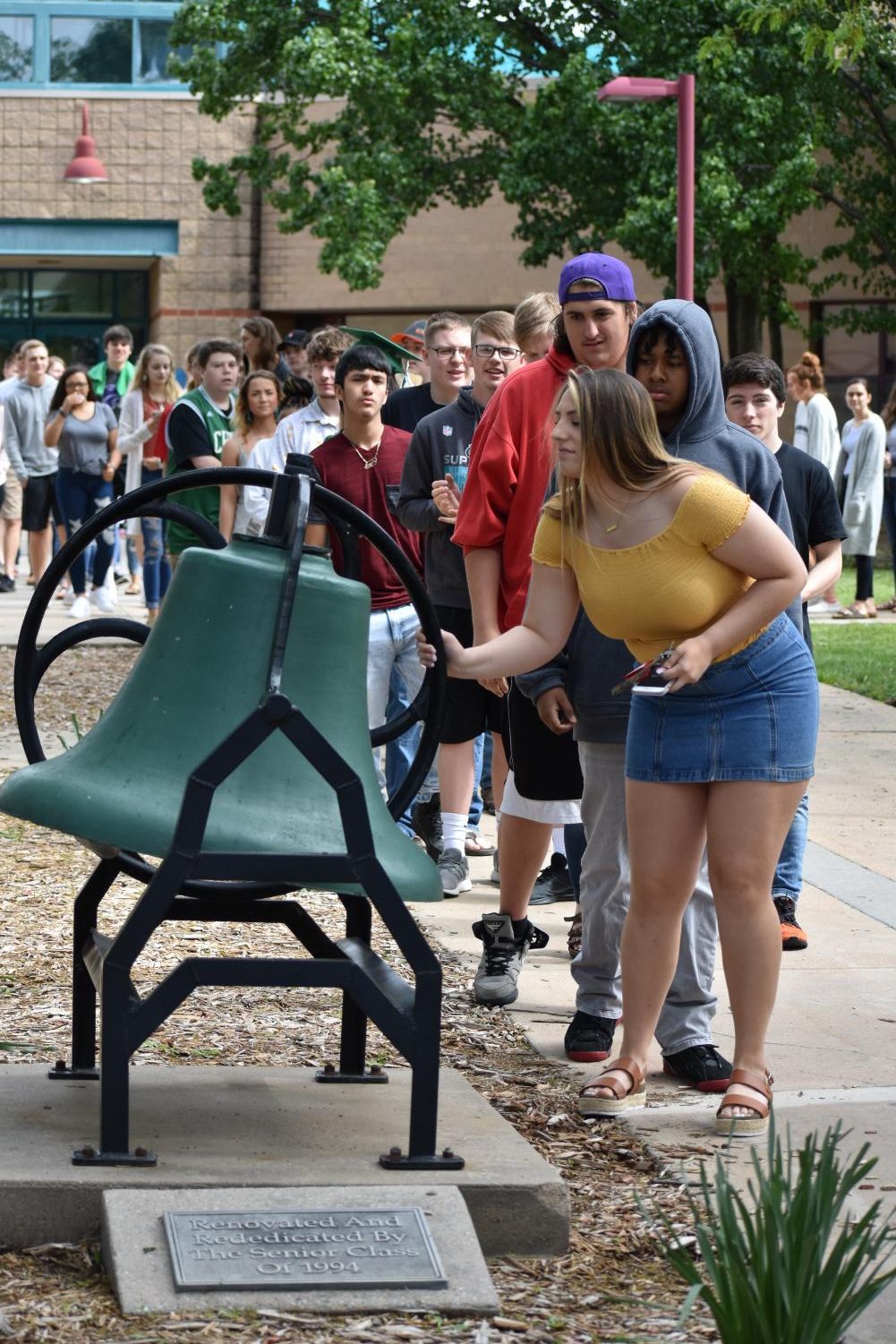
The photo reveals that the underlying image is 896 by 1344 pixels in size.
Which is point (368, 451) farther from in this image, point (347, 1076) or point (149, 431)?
point (149, 431)

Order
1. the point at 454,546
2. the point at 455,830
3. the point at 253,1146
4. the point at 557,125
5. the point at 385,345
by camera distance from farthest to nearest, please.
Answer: the point at 557,125, the point at 385,345, the point at 454,546, the point at 455,830, the point at 253,1146

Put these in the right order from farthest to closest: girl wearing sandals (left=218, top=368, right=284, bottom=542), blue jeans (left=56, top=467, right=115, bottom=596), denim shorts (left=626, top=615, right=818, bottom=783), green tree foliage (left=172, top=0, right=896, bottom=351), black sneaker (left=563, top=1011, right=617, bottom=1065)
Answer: green tree foliage (left=172, top=0, right=896, bottom=351), blue jeans (left=56, top=467, right=115, bottom=596), girl wearing sandals (left=218, top=368, right=284, bottom=542), black sneaker (left=563, top=1011, right=617, bottom=1065), denim shorts (left=626, top=615, right=818, bottom=783)

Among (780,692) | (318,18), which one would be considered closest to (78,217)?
(318,18)

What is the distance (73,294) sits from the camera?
34.1 m

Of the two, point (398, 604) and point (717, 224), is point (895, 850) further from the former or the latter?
point (717, 224)

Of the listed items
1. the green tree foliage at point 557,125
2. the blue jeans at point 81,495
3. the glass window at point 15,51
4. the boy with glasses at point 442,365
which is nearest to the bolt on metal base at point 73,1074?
the boy with glasses at point 442,365

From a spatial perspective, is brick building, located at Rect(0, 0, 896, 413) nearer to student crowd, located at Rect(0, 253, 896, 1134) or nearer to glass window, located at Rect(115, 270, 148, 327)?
glass window, located at Rect(115, 270, 148, 327)

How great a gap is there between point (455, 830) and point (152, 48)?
90.6ft

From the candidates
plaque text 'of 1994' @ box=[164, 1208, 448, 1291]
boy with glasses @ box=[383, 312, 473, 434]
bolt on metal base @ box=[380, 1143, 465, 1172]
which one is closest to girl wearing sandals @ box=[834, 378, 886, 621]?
boy with glasses @ box=[383, 312, 473, 434]

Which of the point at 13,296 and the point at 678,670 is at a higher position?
the point at 13,296

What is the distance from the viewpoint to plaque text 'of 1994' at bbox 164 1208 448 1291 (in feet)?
11.2

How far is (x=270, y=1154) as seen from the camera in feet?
12.8

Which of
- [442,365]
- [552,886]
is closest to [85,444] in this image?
[442,365]

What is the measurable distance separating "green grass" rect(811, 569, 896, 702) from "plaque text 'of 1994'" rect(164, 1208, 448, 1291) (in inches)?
366
